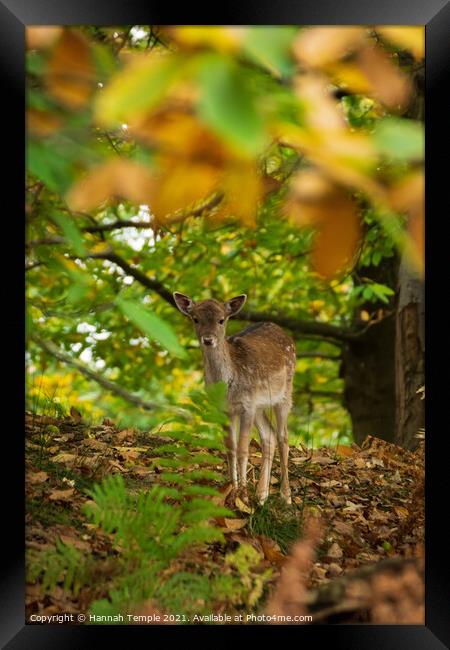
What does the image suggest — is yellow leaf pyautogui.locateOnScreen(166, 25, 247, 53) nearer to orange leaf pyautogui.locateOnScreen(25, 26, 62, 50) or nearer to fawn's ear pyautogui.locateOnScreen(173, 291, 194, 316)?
orange leaf pyautogui.locateOnScreen(25, 26, 62, 50)

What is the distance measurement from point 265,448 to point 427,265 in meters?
2.79

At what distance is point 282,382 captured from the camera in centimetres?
640

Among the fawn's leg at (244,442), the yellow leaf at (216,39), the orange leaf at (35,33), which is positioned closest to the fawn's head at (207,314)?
the fawn's leg at (244,442)

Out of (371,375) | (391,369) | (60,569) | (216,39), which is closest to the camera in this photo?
(216,39)

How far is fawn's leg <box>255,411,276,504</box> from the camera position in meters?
5.54

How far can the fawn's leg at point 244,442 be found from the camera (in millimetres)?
5461

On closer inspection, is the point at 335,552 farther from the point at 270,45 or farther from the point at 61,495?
the point at 270,45

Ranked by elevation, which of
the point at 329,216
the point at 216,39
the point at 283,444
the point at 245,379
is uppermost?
the point at 216,39

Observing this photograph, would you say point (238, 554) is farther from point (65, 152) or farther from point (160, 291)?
point (160, 291)

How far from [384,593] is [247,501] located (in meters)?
1.77

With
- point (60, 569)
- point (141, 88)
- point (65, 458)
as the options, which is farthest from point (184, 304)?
point (141, 88)

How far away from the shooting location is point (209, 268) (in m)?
8.55

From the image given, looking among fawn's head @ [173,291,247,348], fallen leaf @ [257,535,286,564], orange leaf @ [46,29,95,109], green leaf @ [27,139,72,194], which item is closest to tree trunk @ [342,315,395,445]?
fawn's head @ [173,291,247,348]

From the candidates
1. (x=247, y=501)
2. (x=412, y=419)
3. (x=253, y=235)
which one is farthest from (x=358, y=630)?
(x=253, y=235)
